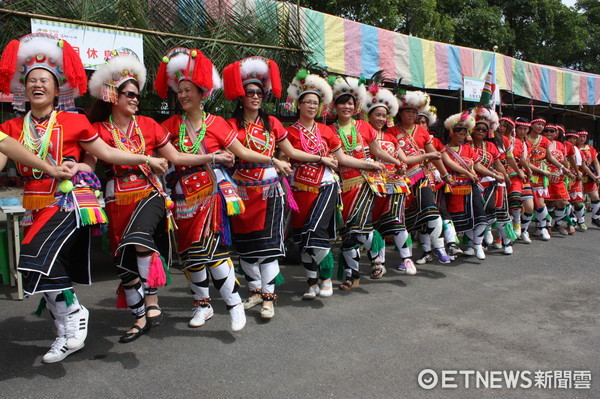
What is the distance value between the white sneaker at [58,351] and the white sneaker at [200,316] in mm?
854

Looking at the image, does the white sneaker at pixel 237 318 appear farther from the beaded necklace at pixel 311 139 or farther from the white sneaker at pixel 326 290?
the beaded necklace at pixel 311 139

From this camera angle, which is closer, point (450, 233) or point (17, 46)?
point (17, 46)

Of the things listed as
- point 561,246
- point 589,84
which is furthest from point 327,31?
point 589,84

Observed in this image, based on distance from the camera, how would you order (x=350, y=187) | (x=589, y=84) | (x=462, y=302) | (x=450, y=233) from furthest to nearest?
1. (x=589, y=84)
2. (x=450, y=233)
3. (x=350, y=187)
4. (x=462, y=302)

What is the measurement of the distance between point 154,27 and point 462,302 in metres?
4.14

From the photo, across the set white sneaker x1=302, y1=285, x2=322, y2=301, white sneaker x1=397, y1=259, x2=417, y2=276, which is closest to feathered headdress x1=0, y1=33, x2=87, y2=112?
white sneaker x1=302, y1=285, x2=322, y2=301

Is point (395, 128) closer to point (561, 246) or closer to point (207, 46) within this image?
point (207, 46)

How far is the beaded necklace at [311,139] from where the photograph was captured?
4.22 meters

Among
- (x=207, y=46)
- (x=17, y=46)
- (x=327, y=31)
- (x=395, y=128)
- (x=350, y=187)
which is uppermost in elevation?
(x=327, y=31)

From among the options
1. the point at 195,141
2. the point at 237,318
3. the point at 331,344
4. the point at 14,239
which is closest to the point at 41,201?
the point at 195,141

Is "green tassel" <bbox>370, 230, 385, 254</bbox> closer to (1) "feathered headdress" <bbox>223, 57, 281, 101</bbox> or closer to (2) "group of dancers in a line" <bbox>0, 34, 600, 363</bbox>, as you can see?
(2) "group of dancers in a line" <bbox>0, 34, 600, 363</bbox>

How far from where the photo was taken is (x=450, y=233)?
226 inches

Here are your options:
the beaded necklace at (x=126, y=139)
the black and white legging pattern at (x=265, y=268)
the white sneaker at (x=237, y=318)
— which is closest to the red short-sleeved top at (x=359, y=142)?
the black and white legging pattern at (x=265, y=268)

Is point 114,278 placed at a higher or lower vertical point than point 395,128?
lower
